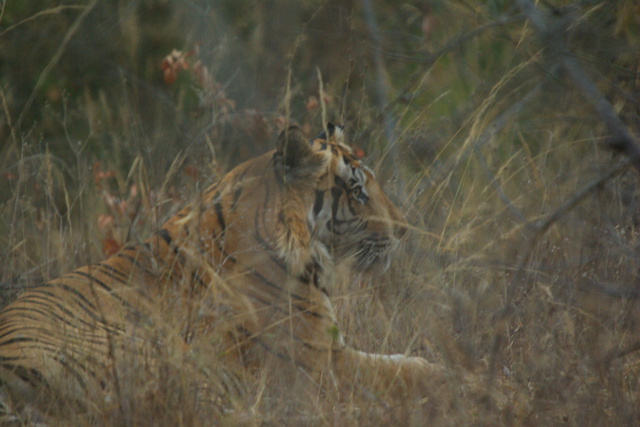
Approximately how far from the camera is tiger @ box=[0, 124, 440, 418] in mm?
3105

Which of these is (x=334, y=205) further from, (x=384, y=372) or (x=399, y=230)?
(x=384, y=372)

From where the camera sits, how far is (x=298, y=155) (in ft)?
12.9

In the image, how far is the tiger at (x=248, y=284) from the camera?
311cm

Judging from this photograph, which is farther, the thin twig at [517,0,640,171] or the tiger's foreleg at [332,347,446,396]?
the tiger's foreleg at [332,347,446,396]

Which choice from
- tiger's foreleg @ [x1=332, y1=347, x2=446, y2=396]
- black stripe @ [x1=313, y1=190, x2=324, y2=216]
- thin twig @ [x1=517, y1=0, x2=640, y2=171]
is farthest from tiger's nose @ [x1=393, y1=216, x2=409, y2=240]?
thin twig @ [x1=517, y1=0, x2=640, y2=171]

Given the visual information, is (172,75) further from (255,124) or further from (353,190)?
(353,190)

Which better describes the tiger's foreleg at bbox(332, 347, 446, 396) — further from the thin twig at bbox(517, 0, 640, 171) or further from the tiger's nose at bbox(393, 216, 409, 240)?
the thin twig at bbox(517, 0, 640, 171)

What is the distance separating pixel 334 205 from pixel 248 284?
69 centimetres

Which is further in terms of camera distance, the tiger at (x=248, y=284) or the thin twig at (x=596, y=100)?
the tiger at (x=248, y=284)

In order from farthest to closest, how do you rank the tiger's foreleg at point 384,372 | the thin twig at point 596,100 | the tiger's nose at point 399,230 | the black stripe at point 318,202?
the tiger's nose at point 399,230, the black stripe at point 318,202, the tiger's foreleg at point 384,372, the thin twig at point 596,100

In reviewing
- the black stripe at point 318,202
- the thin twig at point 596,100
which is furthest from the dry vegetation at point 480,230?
the black stripe at point 318,202

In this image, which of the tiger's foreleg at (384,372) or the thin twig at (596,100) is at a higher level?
the thin twig at (596,100)

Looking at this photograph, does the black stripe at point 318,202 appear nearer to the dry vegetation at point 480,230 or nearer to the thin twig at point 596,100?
the dry vegetation at point 480,230

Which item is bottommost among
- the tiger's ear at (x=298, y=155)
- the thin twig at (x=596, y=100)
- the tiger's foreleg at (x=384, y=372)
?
the tiger's foreleg at (x=384, y=372)
